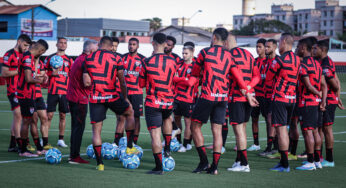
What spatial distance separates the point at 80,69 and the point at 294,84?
4206mm

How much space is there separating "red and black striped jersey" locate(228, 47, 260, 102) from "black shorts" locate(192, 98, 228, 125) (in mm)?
531

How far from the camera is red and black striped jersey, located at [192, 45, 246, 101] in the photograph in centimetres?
834

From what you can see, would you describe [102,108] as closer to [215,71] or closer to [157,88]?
[157,88]

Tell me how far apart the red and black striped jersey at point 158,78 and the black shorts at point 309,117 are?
2.78 metres

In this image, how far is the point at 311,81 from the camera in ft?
30.4

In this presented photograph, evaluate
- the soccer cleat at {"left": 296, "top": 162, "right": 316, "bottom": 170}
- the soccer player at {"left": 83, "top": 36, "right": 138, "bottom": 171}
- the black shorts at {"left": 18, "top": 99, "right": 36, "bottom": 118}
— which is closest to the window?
the black shorts at {"left": 18, "top": 99, "right": 36, "bottom": 118}

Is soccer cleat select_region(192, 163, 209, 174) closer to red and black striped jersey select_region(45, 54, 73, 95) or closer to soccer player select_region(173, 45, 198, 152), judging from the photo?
soccer player select_region(173, 45, 198, 152)

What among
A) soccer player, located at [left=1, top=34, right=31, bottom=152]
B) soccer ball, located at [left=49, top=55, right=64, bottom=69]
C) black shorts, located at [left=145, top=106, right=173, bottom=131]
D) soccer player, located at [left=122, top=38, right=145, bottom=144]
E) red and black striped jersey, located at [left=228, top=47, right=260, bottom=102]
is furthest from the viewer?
soccer player, located at [left=122, top=38, right=145, bottom=144]

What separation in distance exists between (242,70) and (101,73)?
8.77 ft

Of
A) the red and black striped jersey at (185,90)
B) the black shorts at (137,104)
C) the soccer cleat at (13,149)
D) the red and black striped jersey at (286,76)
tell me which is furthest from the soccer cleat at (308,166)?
the soccer cleat at (13,149)

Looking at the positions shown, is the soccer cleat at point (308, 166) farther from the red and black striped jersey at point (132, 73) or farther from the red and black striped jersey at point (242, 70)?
the red and black striped jersey at point (132, 73)

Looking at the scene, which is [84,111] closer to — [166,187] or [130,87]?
[130,87]

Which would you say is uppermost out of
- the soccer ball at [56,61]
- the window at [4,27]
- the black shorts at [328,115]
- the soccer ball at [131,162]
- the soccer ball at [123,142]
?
the window at [4,27]

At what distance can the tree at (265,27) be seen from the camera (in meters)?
111
